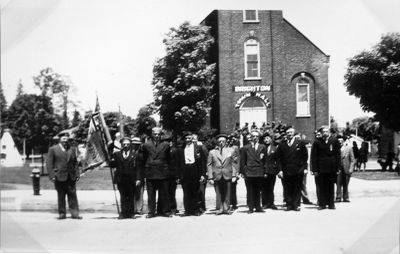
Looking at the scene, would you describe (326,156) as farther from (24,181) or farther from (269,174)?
(24,181)

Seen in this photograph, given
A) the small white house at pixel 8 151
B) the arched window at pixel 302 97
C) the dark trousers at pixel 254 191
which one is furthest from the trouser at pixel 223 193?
the small white house at pixel 8 151

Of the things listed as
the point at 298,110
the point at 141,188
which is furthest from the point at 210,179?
the point at 298,110

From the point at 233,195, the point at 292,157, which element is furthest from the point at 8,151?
the point at 292,157

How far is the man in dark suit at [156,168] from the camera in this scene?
25.6ft

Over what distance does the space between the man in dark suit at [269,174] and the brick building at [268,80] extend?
1.02 metres

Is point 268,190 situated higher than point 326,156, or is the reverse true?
point 326,156

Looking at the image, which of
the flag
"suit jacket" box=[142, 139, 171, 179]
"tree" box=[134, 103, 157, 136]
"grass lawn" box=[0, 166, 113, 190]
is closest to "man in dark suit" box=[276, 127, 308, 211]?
"suit jacket" box=[142, 139, 171, 179]

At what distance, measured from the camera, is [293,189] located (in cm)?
823

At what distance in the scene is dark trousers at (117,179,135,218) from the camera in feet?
25.5

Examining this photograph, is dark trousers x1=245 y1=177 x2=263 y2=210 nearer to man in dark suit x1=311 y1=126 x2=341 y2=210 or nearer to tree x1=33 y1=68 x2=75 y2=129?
man in dark suit x1=311 y1=126 x2=341 y2=210

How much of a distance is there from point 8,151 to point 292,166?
15.6 feet

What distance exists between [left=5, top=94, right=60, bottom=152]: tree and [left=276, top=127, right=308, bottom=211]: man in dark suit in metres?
3.96

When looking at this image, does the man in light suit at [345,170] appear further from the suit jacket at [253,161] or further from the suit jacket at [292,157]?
the suit jacket at [253,161]

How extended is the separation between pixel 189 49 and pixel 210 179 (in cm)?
228
